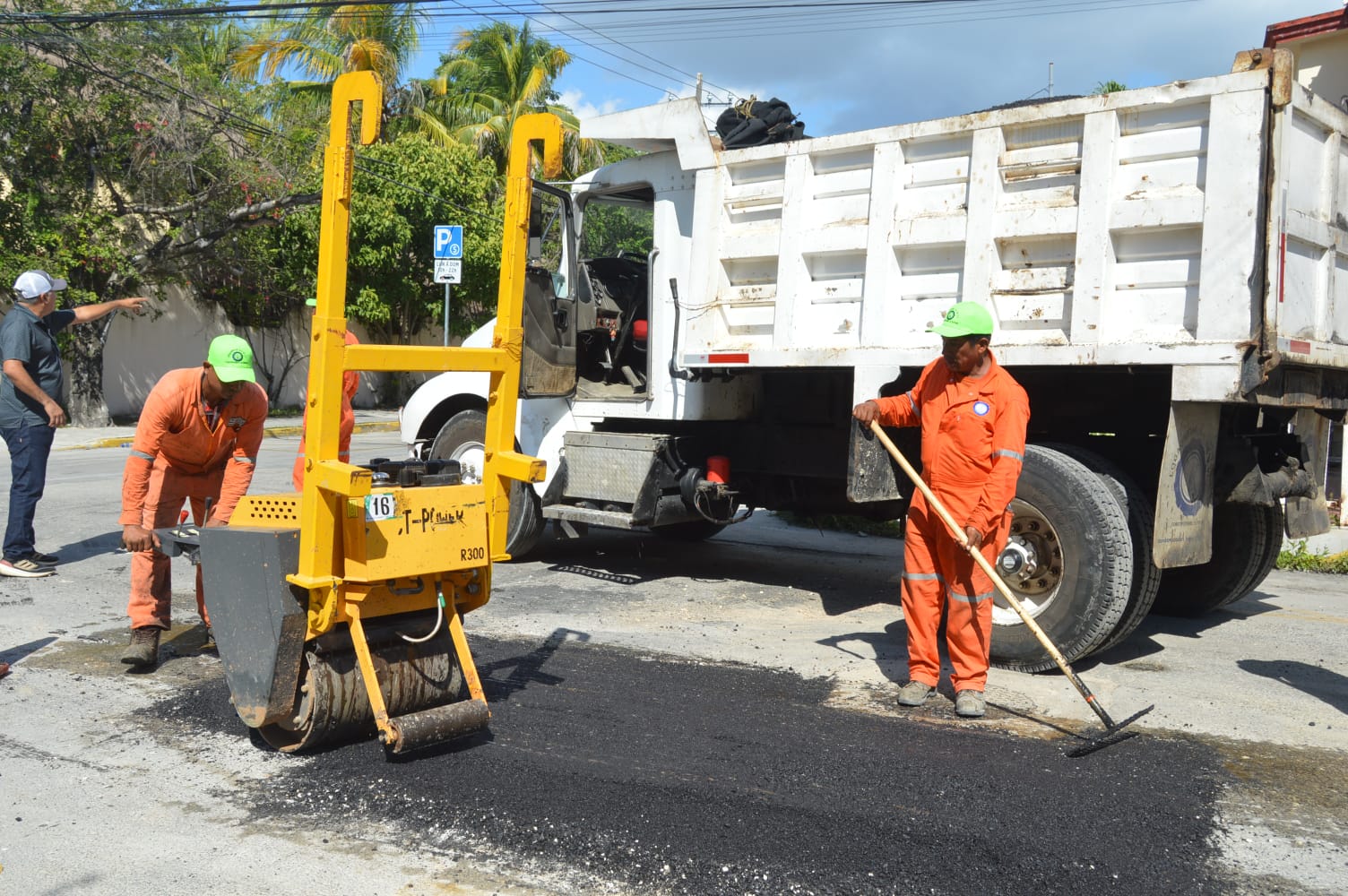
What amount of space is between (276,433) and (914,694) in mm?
15914

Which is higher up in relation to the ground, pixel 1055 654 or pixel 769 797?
pixel 1055 654

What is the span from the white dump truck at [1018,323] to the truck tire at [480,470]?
0.03 metres

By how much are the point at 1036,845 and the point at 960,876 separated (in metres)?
0.34

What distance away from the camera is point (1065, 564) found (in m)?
5.45

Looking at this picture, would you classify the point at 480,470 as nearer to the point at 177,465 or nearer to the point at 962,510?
the point at 177,465

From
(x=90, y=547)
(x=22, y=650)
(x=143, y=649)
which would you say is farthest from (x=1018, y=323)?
(x=90, y=547)

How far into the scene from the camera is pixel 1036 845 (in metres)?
3.44

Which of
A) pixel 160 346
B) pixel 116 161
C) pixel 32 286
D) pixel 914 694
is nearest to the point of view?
pixel 914 694

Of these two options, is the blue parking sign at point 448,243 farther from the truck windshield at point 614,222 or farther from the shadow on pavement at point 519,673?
the shadow on pavement at point 519,673

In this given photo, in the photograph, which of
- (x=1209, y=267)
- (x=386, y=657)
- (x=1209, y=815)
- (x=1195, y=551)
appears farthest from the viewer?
(x=1195, y=551)

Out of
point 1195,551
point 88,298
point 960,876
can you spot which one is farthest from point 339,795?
point 88,298

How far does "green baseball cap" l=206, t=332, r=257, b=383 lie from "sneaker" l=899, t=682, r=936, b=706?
3.09 m

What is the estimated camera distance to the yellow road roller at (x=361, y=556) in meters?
3.80

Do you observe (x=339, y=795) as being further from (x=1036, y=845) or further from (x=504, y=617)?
(x=504, y=617)
